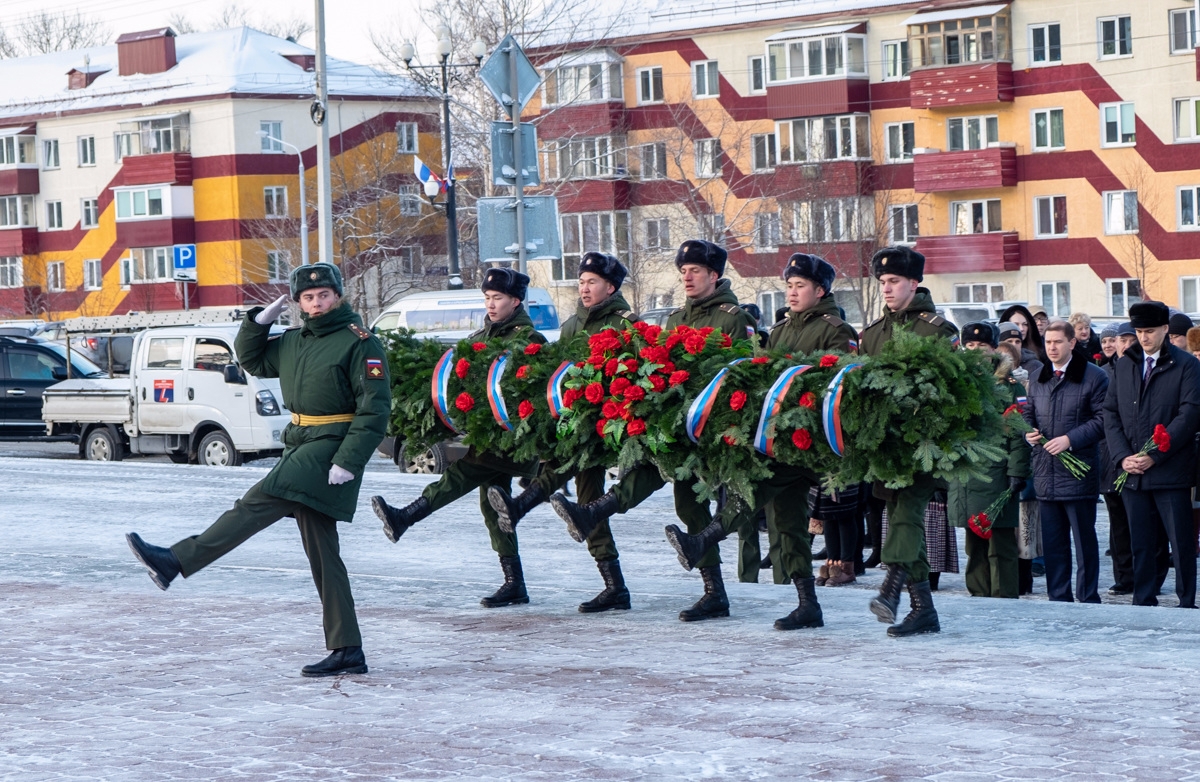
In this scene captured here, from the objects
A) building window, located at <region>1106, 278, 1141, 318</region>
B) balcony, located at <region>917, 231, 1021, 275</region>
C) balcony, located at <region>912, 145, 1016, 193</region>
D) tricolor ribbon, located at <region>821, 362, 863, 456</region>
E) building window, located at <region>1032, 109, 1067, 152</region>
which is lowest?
tricolor ribbon, located at <region>821, 362, 863, 456</region>

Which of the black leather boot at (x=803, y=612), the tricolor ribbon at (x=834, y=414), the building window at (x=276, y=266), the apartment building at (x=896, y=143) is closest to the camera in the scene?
the tricolor ribbon at (x=834, y=414)

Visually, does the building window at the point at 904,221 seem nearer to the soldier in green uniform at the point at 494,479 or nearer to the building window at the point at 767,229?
the building window at the point at 767,229

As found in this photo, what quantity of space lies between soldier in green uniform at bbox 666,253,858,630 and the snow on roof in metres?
57.3

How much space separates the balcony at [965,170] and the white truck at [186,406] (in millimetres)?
32825

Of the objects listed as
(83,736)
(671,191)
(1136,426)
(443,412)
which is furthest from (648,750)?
(671,191)

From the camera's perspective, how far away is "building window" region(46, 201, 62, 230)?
7488 cm

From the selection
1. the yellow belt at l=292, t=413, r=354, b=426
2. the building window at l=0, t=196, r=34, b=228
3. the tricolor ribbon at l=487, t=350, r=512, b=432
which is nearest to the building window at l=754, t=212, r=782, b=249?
the building window at l=0, t=196, r=34, b=228

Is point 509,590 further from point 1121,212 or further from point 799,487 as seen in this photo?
point 1121,212

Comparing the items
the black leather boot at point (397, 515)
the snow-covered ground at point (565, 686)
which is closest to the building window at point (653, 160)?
the snow-covered ground at point (565, 686)

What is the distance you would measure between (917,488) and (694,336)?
4.60ft

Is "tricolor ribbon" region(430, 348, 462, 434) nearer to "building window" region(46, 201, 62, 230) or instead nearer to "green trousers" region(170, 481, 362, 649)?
"green trousers" region(170, 481, 362, 649)

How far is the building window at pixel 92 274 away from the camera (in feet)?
239

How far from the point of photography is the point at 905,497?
348 inches

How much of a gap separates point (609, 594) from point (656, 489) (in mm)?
887
